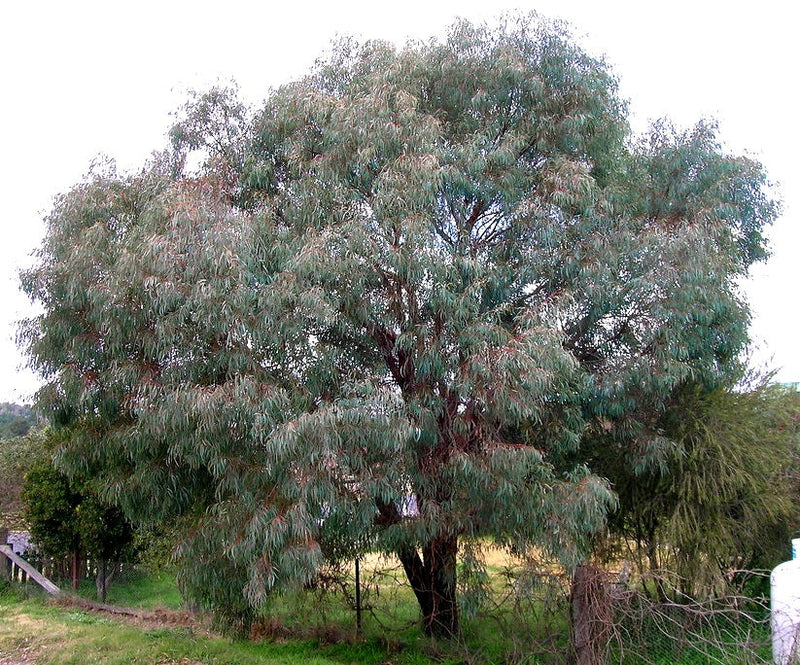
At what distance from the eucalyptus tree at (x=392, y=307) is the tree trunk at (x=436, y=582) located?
0.04 meters

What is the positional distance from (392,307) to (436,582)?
363cm

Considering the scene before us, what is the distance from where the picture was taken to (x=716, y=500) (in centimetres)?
944

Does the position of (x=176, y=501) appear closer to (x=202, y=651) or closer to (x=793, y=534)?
(x=202, y=651)

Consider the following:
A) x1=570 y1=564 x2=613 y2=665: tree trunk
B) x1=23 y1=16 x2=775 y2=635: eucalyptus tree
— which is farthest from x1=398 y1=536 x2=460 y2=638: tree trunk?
x1=570 y1=564 x2=613 y2=665: tree trunk

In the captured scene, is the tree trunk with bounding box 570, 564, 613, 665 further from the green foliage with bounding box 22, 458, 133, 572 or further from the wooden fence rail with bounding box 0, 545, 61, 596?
the wooden fence rail with bounding box 0, 545, 61, 596

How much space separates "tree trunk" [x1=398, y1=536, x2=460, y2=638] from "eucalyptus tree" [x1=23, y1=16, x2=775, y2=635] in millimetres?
43

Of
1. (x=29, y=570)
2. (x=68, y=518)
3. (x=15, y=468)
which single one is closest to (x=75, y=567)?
(x=29, y=570)

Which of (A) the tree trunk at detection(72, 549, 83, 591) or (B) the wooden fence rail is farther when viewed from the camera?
(A) the tree trunk at detection(72, 549, 83, 591)

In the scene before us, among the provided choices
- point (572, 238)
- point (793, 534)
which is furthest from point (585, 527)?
point (793, 534)

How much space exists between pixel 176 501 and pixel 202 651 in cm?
225

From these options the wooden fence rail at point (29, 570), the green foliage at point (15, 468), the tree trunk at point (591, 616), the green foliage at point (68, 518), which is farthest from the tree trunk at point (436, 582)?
the green foliage at point (15, 468)

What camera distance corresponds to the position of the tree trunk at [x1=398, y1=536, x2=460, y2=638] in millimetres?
8734

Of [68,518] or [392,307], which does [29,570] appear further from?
[392,307]

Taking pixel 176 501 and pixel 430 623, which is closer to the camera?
pixel 176 501
